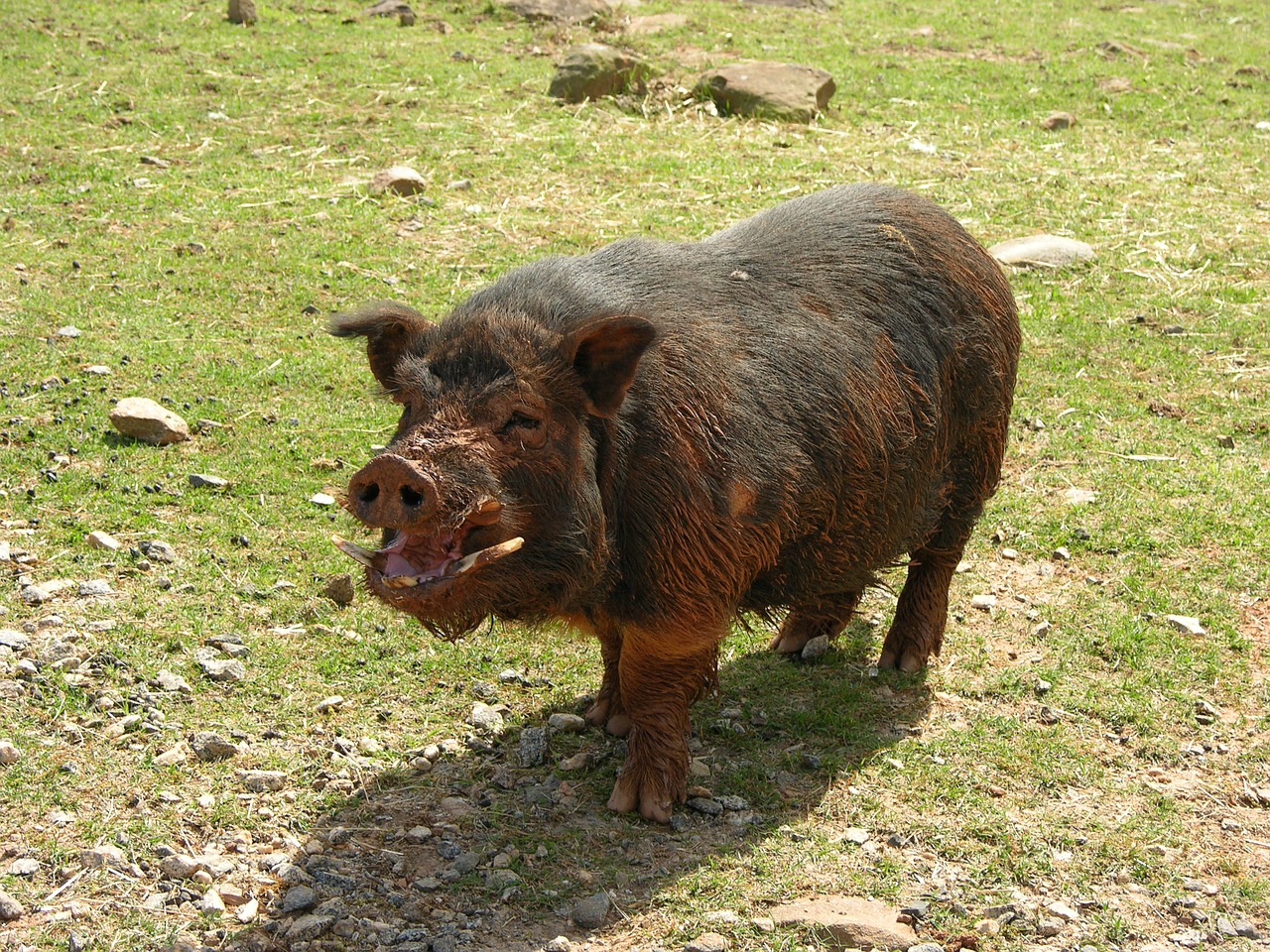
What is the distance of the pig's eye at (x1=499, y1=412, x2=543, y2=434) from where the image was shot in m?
4.60

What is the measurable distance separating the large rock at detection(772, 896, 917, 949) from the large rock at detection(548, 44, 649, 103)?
10279 millimetres

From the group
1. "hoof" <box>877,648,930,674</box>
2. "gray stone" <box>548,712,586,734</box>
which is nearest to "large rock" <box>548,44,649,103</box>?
"hoof" <box>877,648,930,674</box>

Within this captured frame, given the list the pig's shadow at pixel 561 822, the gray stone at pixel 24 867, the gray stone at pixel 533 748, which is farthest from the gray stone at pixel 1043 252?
the gray stone at pixel 24 867

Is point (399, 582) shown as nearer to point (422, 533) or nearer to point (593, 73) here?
point (422, 533)

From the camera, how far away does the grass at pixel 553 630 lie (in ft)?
16.3

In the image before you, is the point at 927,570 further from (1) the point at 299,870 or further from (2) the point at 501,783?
(1) the point at 299,870

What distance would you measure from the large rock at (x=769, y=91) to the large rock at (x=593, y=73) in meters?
0.73

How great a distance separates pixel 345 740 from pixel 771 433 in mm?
2058

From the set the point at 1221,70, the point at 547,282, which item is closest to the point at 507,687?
the point at 547,282

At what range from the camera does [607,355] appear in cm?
474

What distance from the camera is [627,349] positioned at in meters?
4.73

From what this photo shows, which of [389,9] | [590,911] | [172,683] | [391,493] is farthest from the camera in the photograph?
[389,9]

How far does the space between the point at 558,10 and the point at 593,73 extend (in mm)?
2811

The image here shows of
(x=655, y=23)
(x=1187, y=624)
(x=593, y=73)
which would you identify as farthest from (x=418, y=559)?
(x=655, y=23)
